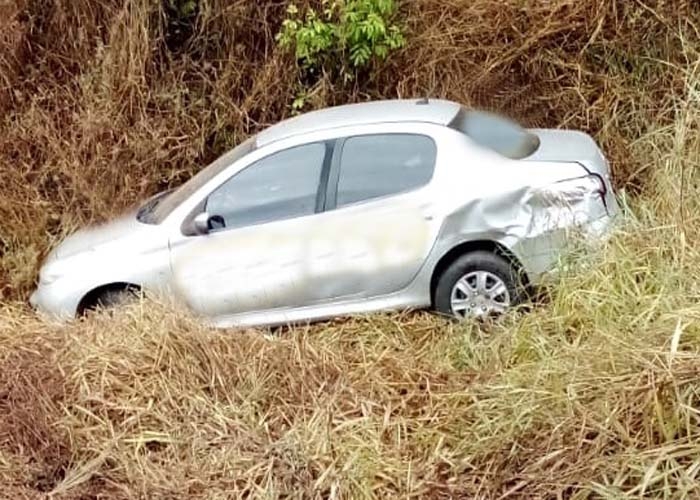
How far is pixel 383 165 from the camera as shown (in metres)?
6.19

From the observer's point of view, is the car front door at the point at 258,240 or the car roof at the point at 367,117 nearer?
the car front door at the point at 258,240

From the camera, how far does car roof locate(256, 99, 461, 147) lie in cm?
637

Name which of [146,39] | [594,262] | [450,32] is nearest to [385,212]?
[594,262]

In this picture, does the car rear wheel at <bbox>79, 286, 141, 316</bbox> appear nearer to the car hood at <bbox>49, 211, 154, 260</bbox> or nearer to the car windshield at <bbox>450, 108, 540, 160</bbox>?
the car hood at <bbox>49, 211, 154, 260</bbox>

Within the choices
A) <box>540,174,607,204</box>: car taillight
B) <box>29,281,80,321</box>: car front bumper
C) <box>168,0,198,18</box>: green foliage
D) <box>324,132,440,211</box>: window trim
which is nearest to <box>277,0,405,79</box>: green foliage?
<box>168,0,198,18</box>: green foliage

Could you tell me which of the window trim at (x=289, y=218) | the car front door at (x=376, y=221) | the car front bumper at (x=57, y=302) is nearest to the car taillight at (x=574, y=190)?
the car front door at (x=376, y=221)

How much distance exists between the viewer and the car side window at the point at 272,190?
20.4ft

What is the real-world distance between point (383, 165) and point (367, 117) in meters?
0.45

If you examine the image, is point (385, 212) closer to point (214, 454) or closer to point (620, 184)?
point (214, 454)

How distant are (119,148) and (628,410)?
19.3ft

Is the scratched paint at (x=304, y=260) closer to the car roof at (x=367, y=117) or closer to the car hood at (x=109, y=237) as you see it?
the car hood at (x=109, y=237)

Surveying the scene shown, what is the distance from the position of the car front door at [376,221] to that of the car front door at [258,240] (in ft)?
0.34

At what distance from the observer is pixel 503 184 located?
6020mm

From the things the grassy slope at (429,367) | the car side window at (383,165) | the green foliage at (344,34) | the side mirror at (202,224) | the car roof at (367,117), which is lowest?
the grassy slope at (429,367)
